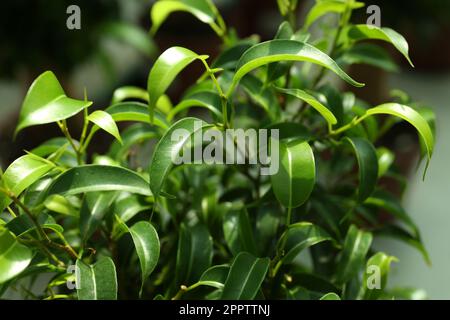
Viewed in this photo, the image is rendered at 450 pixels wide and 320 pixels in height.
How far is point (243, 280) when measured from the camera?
2.01 feet

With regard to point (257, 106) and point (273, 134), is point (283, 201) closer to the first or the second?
point (273, 134)

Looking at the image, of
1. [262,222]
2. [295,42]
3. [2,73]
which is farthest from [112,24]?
[295,42]

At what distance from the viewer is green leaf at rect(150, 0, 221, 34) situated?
78 cm

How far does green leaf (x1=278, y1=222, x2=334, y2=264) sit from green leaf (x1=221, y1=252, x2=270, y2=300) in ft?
0.18

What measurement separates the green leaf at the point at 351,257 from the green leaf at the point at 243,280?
13cm

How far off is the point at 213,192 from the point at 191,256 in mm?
132

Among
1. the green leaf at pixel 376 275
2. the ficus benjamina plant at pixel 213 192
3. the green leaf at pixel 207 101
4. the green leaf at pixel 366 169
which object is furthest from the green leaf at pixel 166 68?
the green leaf at pixel 376 275

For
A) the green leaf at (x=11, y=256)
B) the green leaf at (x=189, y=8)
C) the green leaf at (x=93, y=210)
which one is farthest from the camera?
the green leaf at (x=189, y=8)

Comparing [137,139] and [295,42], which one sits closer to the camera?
[295,42]

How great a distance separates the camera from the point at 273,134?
2.24 ft

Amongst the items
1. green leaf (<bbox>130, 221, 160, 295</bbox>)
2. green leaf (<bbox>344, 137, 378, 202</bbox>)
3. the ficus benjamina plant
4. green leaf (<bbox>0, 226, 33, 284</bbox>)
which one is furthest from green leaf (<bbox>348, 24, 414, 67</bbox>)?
green leaf (<bbox>0, 226, 33, 284</bbox>)

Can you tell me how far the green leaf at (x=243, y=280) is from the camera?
61 centimetres

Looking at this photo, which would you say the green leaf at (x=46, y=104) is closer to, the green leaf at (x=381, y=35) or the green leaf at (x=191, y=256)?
the green leaf at (x=191, y=256)

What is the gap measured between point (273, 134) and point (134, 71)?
60.1 inches
